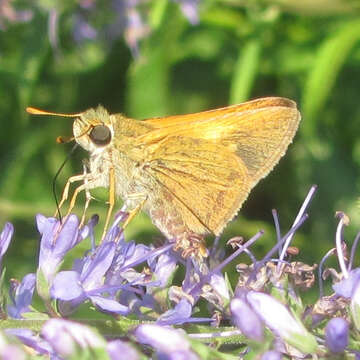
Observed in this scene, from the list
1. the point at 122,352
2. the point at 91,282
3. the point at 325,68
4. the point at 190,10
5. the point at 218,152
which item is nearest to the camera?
the point at 122,352

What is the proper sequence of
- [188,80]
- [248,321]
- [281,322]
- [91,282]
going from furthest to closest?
[188,80]
[91,282]
[281,322]
[248,321]

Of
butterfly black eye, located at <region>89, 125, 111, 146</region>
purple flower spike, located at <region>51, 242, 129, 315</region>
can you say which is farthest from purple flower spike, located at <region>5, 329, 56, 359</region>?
butterfly black eye, located at <region>89, 125, 111, 146</region>

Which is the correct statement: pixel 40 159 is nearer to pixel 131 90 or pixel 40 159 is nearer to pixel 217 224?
pixel 131 90

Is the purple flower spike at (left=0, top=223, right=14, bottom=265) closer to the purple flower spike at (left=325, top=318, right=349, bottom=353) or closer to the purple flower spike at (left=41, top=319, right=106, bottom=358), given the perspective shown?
the purple flower spike at (left=41, top=319, right=106, bottom=358)

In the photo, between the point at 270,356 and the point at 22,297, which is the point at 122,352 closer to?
the point at 270,356

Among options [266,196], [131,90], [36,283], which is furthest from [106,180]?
[266,196]

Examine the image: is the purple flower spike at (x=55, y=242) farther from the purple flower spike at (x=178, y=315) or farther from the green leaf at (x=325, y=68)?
the green leaf at (x=325, y=68)

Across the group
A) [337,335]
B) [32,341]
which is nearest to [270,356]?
[337,335]
